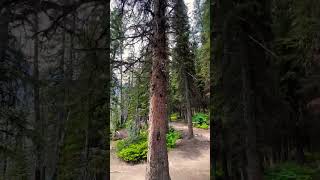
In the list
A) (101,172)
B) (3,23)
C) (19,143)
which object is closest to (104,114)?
(101,172)

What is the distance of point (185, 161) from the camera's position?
4176mm

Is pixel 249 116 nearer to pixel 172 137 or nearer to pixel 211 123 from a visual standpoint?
pixel 211 123

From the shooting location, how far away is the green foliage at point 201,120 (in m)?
4.13

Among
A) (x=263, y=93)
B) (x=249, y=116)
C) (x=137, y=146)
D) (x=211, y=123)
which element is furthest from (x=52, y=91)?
(x=263, y=93)

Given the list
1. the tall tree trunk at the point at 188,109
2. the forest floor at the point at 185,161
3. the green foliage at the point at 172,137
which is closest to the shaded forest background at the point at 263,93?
the forest floor at the point at 185,161

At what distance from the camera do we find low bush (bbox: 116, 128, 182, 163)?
421 centimetres

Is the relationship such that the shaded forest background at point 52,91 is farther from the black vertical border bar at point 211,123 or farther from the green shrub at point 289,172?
the green shrub at point 289,172

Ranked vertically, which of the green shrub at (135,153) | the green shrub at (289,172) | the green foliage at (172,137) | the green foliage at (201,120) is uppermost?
the green foliage at (201,120)

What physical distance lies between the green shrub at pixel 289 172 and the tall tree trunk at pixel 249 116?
12 centimetres

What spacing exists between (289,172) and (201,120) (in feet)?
3.10

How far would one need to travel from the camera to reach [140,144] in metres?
4.41

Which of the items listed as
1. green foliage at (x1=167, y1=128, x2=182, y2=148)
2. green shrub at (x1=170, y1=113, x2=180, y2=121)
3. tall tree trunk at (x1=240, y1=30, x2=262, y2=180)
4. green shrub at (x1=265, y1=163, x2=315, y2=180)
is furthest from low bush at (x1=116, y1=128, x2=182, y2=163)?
green shrub at (x1=265, y1=163, x2=315, y2=180)

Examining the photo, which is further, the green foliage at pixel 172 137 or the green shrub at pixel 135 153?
the green foliage at pixel 172 137

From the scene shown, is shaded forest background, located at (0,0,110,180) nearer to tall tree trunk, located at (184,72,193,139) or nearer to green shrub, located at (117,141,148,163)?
green shrub, located at (117,141,148,163)
